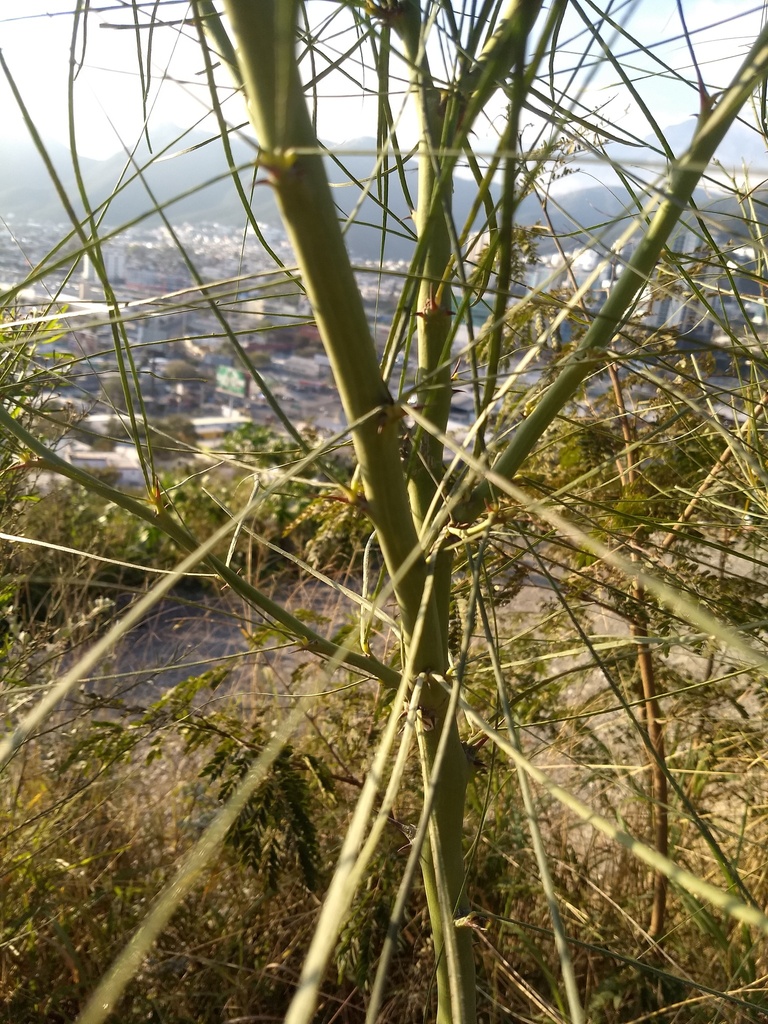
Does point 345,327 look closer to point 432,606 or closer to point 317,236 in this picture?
point 317,236

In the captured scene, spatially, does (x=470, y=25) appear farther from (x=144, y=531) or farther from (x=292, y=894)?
(x=144, y=531)

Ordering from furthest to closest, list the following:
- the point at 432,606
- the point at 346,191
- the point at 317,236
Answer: the point at 346,191 → the point at 432,606 → the point at 317,236

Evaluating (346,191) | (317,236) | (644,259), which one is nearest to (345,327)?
(317,236)

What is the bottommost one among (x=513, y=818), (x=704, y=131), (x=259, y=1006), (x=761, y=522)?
(x=259, y=1006)

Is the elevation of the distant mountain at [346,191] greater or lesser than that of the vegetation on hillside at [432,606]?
greater

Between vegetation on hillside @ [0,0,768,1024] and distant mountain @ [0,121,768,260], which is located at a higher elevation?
distant mountain @ [0,121,768,260]

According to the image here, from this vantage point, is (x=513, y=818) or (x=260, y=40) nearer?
(x=260, y=40)

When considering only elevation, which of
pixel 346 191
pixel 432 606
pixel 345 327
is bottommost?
pixel 432 606

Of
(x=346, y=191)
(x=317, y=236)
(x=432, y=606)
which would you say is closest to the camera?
(x=317, y=236)

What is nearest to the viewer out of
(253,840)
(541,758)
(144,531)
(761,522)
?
(761,522)

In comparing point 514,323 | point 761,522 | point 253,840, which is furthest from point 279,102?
point 253,840

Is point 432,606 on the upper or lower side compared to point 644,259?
lower
